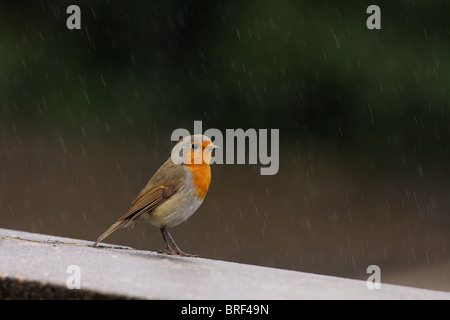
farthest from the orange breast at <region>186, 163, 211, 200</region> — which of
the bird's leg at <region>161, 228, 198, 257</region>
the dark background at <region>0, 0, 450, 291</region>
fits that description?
the dark background at <region>0, 0, 450, 291</region>

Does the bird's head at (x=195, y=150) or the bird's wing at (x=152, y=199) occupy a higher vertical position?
the bird's head at (x=195, y=150)

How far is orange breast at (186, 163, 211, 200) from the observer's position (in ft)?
16.0

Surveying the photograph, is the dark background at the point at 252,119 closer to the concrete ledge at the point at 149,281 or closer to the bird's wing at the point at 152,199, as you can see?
the bird's wing at the point at 152,199

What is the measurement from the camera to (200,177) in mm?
4883

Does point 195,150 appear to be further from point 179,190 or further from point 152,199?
point 152,199

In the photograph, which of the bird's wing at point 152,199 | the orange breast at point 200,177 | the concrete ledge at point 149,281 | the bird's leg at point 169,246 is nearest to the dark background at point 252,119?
the bird's leg at point 169,246

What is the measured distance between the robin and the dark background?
21.6 feet

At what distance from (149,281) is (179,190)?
152 centimetres

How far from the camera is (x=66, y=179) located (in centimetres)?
1298

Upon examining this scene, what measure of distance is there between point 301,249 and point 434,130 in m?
2.90

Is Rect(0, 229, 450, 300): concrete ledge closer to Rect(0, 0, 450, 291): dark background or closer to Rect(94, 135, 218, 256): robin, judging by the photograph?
Rect(94, 135, 218, 256): robin

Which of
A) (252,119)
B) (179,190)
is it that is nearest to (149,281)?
(179,190)

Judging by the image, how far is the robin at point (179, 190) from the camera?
487 centimetres

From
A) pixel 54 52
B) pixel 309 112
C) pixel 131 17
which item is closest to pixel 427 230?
pixel 309 112
